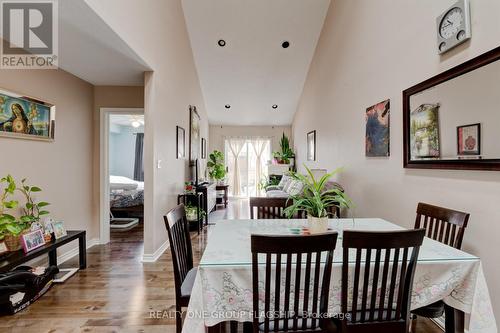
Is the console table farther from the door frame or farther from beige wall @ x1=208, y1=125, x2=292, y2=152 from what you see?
beige wall @ x1=208, y1=125, x2=292, y2=152

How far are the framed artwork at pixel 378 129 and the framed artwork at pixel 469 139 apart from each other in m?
0.89

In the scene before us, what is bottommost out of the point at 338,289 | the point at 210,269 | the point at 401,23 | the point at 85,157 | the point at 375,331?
the point at 375,331

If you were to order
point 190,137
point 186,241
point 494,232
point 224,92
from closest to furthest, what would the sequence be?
point 494,232
point 186,241
point 190,137
point 224,92

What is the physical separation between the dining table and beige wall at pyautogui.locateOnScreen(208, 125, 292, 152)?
7.19m

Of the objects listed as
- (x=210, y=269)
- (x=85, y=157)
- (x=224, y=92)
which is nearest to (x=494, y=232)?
(x=210, y=269)

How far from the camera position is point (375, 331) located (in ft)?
3.96

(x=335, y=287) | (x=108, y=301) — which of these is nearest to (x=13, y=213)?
(x=108, y=301)

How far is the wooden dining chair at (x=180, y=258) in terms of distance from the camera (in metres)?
1.46

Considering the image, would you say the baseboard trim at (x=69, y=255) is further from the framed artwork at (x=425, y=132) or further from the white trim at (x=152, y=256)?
the framed artwork at (x=425, y=132)

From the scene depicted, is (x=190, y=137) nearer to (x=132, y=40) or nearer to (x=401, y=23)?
(x=132, y=40)

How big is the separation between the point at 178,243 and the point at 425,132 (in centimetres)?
215

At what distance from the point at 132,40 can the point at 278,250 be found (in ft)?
8.30

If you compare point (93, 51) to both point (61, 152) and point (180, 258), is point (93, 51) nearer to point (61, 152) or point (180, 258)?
point (61, 152)

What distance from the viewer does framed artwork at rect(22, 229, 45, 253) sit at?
2251mm
